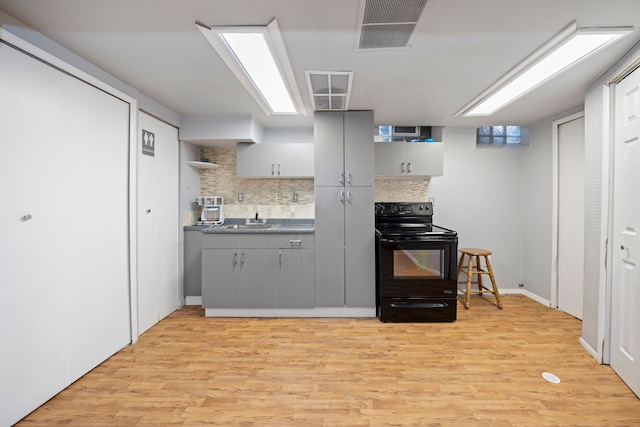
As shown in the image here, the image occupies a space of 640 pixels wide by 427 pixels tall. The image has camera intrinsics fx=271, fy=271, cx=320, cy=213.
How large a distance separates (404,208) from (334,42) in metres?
2.37

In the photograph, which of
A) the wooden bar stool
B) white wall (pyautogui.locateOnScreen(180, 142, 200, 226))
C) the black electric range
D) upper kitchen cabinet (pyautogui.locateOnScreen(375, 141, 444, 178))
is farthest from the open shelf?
the wooden bar stool

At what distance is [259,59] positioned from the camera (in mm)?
1934

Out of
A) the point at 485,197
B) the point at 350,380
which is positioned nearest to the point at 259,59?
the point at 350,380

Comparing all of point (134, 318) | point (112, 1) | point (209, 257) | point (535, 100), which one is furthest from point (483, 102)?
point (134, 318)

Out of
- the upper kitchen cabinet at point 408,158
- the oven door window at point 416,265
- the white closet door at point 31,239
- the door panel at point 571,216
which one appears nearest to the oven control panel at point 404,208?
the upper kitchen cabinet at point 408,158

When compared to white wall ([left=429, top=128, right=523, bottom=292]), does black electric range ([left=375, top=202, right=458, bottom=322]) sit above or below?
below

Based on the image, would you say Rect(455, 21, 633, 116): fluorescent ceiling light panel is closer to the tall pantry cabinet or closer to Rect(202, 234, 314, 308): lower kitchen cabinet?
the tall pantry cabinet

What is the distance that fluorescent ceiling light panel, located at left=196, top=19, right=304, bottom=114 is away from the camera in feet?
5.29

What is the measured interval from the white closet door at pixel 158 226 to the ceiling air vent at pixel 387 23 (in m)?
2.22

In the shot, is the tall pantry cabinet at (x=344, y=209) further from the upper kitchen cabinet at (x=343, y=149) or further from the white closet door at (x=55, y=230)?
the white closet door at (x=55, y=230)

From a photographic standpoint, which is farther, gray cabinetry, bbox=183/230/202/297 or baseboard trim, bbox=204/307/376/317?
gray cabinetry, bbox=183/230/202/297

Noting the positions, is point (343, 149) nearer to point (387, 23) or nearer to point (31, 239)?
point (387, 23)

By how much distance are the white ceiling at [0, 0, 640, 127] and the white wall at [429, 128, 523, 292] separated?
3.45 ft

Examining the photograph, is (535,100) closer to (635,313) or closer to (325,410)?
(635,313)
